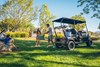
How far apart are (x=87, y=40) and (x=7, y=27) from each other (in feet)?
107

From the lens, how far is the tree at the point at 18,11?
51188mm

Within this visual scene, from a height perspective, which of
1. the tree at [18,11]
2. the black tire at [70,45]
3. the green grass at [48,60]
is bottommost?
the green grass at [48,60]

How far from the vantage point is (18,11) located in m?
52.1

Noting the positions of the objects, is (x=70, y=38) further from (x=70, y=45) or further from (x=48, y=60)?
(x=48, y=60)

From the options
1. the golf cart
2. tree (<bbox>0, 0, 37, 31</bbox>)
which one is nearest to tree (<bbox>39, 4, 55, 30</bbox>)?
tree (<bbox>0, 0, 37, 31</bbox>)

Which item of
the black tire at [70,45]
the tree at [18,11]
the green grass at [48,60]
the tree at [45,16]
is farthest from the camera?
the tree at [45,16]

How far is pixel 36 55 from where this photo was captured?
15.8 metres

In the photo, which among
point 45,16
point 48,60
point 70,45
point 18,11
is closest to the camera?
point 48,60

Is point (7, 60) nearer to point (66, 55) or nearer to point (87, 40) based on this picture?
point (66, 55)

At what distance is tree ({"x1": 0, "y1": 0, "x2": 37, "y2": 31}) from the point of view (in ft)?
168

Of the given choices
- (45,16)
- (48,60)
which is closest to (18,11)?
(45,16)

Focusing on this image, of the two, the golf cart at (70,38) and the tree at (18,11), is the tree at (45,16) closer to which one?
the tree at (18,11)

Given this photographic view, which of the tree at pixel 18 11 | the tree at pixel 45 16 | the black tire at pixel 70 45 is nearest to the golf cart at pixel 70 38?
the black tire at pixel 70 45

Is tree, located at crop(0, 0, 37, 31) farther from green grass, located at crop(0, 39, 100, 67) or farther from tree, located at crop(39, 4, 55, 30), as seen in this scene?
green grass, located at crop(0, 39, 100, 67)
